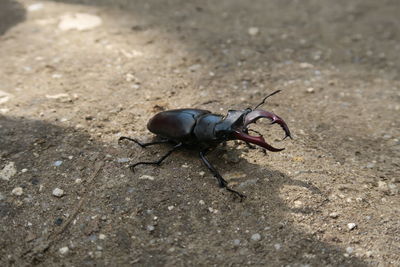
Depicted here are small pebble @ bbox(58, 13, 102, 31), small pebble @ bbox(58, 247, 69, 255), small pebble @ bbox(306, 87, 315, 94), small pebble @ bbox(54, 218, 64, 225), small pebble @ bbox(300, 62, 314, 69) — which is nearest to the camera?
small pebble @ bbox(58, 247, 69, 255)

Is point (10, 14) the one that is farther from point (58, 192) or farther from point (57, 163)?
point (58, 192)

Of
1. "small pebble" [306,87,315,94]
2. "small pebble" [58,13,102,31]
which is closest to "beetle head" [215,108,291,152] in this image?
"small pebble" [306,87,315,94]

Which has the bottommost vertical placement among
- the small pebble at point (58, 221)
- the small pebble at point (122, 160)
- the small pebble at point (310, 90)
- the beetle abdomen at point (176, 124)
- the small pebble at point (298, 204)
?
the small pebble at point (58, 221)

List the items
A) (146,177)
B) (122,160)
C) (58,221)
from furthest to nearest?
(122,160)
(146,177)
(58,221)

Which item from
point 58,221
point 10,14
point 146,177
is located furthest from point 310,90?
point 10,14

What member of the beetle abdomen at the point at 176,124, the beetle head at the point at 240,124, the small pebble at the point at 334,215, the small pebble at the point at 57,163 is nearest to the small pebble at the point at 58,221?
the small pebble at the point at 57,163

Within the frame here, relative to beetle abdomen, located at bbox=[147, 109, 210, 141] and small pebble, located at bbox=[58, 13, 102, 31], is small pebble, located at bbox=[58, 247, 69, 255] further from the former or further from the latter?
small pebble, located at bbox=[58, 13, 102, 31]

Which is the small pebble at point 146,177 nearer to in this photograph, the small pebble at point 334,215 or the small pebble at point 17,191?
the small pebble at point 17,191
